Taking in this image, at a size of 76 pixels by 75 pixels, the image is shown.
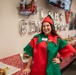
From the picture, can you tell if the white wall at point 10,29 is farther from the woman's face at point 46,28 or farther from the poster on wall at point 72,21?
the poster on wall at point 72,21

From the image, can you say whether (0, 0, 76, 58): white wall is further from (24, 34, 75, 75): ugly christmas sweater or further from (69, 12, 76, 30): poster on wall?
(69, 12, 76, 30): poster on wall

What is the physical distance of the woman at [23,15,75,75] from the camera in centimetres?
119

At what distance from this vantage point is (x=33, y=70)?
1220mm

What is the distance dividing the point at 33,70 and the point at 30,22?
1.08 meters

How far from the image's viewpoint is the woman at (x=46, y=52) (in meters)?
1.19

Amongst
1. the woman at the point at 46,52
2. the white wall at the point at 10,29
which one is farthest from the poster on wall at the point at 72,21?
the woman at the point at 46,52

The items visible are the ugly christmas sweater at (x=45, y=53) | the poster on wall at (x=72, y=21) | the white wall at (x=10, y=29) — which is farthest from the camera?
the poster on wall at (x=72, y=21)

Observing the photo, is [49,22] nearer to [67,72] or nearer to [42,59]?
[42,59]

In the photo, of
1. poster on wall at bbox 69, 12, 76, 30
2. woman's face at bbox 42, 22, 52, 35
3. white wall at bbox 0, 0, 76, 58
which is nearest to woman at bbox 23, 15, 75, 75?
woman's face at bbox 42, 22, 52, 35

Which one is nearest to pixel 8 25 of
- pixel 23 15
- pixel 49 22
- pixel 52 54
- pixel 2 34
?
pixel 2 34

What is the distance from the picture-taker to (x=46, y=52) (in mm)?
1194

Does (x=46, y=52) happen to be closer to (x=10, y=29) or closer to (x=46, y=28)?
(x=46, y=28)

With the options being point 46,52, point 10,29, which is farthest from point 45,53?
point 10,29

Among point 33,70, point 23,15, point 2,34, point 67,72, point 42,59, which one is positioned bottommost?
point 67,72
